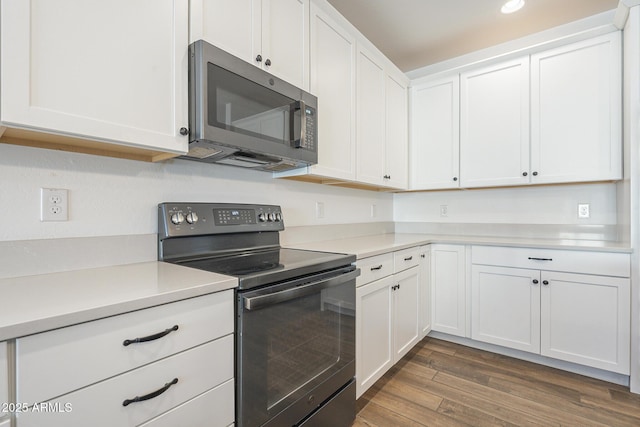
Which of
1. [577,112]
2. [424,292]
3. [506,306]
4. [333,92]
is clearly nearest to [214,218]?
[333,92]

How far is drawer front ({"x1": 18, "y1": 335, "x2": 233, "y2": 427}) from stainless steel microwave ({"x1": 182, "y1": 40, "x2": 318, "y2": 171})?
0.76 meters

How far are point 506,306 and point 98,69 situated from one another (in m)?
2.73

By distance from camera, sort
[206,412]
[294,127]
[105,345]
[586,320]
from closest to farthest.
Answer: [105,345], [206,412], [294,127], [586,320]

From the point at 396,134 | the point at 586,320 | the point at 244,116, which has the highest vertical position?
the point at 396,134

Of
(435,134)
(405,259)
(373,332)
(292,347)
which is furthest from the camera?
(435,134)

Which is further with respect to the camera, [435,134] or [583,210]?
[435,134]

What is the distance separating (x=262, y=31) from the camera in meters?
1.44

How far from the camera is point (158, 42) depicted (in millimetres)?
1084

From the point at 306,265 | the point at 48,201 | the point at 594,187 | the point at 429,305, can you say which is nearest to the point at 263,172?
the point at 306,265

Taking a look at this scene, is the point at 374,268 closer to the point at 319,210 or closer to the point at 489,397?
the point at 319,210

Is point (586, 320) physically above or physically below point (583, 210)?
below

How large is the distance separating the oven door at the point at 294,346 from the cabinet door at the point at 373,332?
0.12 metres

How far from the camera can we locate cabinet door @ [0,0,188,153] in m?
0.80

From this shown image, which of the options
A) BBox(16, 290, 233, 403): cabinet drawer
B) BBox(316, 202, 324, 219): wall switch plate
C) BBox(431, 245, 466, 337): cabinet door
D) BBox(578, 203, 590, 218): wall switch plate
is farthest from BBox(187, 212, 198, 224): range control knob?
BBox(578, 203, 590, 218): wall switch plate
